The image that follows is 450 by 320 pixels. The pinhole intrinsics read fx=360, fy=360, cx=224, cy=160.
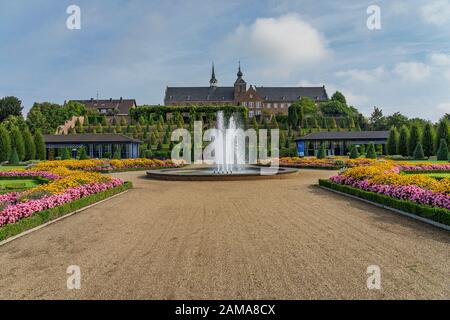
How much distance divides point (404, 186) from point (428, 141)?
38486 millimetres

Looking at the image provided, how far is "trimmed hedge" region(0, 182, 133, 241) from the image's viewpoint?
790 cm

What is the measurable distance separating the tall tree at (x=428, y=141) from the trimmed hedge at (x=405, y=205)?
3598cm

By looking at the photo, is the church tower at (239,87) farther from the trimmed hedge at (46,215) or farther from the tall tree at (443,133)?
the trimmed hedge at (46,215)

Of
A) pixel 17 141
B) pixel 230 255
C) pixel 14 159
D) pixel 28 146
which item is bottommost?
pixel 230 255

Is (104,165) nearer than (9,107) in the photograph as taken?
Yes

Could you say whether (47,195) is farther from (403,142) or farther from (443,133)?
(403,142)

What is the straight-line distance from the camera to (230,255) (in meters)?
6.46

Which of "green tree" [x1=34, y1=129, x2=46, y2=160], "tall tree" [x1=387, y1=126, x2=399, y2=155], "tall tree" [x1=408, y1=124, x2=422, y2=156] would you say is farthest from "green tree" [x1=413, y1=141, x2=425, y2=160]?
"green tree" [x1=34, y1=129, x2=46, y2=160]

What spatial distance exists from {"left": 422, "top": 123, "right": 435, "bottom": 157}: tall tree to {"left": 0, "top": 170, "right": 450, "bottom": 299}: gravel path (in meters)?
39.5

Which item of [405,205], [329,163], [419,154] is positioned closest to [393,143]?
[419,154]
